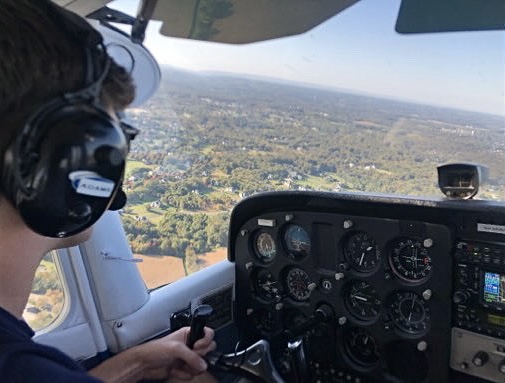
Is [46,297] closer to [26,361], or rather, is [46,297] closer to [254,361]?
[254,361]

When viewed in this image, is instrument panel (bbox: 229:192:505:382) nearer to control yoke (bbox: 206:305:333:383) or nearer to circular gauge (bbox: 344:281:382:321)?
circular gauge (bbox: 344:281:382:321)

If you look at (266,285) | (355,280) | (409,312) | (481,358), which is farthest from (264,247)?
(481,358)

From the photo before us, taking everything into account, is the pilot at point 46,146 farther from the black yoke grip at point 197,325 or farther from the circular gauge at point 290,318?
the circular gauge at point 290,318

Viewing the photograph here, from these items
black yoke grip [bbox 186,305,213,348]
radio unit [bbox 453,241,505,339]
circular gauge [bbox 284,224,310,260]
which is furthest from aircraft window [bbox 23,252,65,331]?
radio unit [bbox 453,241,505,339]

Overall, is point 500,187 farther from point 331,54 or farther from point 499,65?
point 331,54

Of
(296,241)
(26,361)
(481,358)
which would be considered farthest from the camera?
(296,241)

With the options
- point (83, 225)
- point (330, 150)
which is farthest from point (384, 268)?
point (83, 225)
